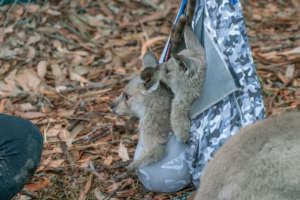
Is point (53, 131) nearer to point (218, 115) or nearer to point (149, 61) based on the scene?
point (149, 61)

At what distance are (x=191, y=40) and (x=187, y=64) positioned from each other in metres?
0.29

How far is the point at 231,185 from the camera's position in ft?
5.85

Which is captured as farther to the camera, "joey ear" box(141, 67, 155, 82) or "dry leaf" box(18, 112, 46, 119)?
"dry leaf" box(18, 112, 46, 119)

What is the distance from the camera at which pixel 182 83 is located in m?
2.70

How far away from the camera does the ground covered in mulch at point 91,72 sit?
305cm

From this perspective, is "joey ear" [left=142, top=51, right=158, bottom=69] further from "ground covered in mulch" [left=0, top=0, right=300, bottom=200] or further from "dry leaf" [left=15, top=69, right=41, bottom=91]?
"dry leaf" [left=15, top=69, right=41, bottom=91]

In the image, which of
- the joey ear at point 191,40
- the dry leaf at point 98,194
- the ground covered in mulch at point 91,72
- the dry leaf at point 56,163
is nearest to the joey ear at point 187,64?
the joey ear at point 191,40

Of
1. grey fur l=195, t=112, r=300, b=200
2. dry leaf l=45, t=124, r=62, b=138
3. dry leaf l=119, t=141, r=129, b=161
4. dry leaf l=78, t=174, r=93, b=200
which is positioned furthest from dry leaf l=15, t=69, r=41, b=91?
grey fur l=195, t=112, r=300, b=200

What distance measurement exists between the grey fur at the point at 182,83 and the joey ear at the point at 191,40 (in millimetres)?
115

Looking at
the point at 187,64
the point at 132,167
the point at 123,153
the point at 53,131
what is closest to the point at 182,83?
the point at 187,64

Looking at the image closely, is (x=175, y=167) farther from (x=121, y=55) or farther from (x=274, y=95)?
(x=121, y=55)

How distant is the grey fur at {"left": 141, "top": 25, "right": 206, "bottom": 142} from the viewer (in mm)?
2666

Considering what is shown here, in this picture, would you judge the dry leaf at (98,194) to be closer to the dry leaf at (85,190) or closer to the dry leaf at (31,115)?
the dry leaf at (85,190)

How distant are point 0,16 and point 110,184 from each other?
9.46ft
